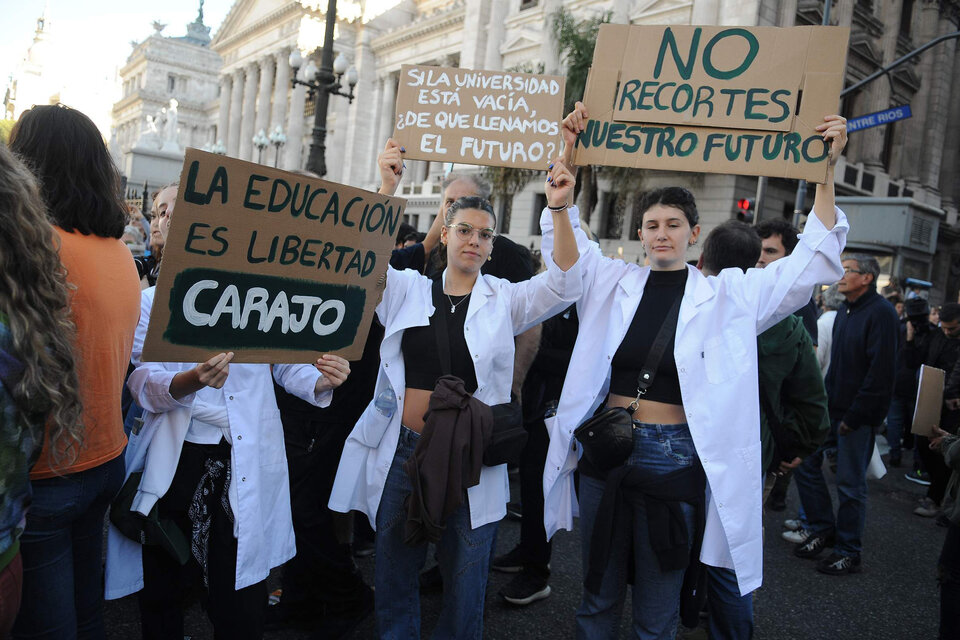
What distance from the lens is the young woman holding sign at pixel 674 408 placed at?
2.52m

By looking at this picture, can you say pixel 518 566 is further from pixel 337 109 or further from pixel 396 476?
pixel 337 109

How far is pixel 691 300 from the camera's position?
2662 millimetres

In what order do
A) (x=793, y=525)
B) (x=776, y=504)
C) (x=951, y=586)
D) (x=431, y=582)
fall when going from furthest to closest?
(x=776, y=504)
(x=793, y=525)
(x=431, y=582)
(x=951, y=586)

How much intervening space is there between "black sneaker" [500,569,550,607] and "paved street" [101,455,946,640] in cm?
5

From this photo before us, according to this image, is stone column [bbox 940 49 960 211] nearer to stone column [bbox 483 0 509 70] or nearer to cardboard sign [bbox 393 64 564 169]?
stone column [bbox 483 0 509 70]

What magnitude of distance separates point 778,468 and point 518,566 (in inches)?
67.4

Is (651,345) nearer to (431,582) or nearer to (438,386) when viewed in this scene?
(438,386)

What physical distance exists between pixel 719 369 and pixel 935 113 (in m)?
31.7

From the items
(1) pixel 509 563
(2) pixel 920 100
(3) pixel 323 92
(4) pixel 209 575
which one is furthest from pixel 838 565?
(2) pixel 920 100

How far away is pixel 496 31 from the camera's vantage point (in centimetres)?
3097

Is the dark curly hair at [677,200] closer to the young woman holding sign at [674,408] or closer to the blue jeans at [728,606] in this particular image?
the young woman holding sign at [674,408]

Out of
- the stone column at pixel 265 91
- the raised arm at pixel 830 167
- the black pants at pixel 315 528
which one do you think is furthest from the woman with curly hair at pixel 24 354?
the stone column at pixel 265 91

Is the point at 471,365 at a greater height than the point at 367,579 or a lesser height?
greater

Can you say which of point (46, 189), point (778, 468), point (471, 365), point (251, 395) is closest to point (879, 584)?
point (778, 468)
